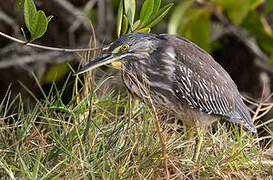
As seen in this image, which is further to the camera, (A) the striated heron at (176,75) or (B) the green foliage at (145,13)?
(A) the striated heron at (176,75)

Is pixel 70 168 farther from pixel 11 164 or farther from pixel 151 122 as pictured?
pixel 151 122

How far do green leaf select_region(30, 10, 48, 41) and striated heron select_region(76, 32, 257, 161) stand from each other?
68 centimetres

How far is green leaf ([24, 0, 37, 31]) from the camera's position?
1.89m

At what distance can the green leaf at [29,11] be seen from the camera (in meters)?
1.89

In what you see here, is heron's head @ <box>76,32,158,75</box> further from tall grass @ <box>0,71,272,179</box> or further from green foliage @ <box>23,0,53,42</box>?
green foliage @ <box>23,0,53,42</box>

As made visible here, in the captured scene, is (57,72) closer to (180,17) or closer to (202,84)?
(180,17)

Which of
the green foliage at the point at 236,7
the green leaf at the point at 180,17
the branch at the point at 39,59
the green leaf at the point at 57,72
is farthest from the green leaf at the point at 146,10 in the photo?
the branch at the point at 39,59

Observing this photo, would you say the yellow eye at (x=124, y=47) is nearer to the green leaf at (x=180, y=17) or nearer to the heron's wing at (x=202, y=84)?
the heron's wing at (x=202, y=84)

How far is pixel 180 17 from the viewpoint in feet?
14.6

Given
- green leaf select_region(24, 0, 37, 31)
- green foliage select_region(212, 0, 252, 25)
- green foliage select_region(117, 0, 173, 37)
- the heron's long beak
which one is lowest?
green foliage select_region(212, 0, 252, 25)

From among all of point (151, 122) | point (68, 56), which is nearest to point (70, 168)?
point (151, 122)

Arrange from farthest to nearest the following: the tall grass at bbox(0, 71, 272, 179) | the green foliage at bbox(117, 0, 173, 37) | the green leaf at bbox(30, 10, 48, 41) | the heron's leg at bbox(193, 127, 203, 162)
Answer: the heron's leg at bbox(193, 127, 203, 162)
the green foliage at bbox(117, 0, 173, 37)
the tall grass at bbox(0, 71, 272, 179)
the green leaf at bbox(30, 10, 48, 41)

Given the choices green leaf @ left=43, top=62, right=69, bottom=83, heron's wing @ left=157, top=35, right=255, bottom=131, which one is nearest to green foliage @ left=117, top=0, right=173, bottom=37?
heron's wing @ left=157, top=35, right=255, bottom=131

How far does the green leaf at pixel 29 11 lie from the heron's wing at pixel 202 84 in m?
1.07
